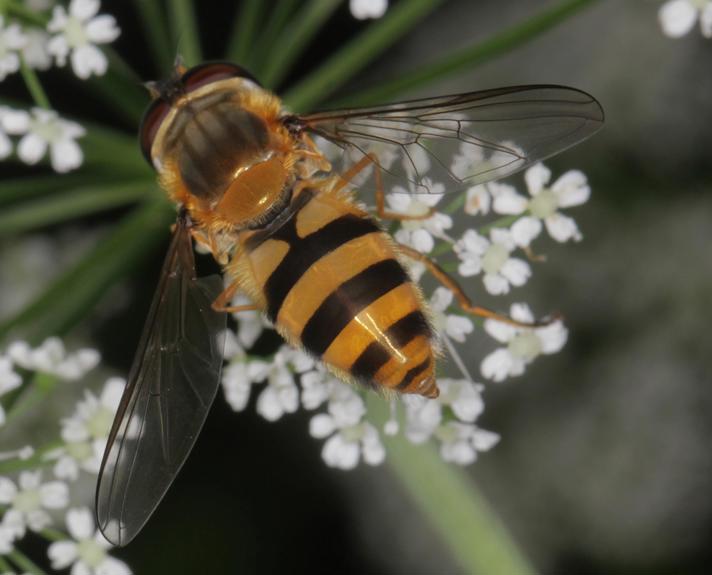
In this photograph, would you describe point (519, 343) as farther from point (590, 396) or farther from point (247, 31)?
point (590, 396)

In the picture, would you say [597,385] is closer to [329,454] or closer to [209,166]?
[329,454]

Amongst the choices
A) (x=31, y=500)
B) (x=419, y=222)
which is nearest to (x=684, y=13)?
(x=419, y=222)

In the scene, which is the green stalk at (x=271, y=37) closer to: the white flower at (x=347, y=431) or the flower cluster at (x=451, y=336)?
the flower cluster at (x=451, y=336)

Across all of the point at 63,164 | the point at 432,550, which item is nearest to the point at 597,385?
the point at 432,550

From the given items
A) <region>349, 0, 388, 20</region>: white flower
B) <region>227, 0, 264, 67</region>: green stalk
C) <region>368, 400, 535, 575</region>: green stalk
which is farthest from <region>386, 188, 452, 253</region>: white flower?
<region>227, 0, 264, 67</region>: green stalk

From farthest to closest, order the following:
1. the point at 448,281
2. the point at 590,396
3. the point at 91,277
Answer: the point at 590,396
the point at 91,277
the point at 448,281

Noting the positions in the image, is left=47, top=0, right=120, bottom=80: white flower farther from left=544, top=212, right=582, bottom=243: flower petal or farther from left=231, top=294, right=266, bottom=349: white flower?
left=544, top=212, right=582, bottom=243: flower petal

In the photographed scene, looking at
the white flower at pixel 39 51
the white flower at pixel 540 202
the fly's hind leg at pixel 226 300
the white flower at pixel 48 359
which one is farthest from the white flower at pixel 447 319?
the white flower at pixel 39 51
